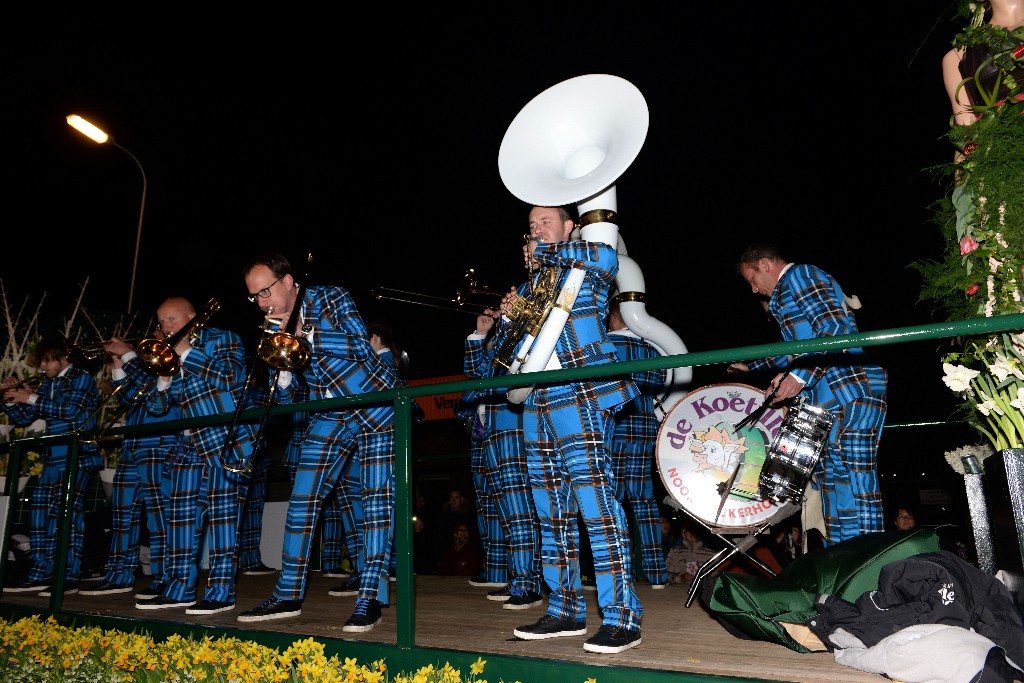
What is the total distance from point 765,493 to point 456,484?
1270cm

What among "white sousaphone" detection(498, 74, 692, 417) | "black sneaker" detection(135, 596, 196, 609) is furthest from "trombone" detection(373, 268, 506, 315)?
"black sneaker" detection(135, 596, 196, 609)

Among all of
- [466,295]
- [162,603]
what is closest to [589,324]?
[466,295]

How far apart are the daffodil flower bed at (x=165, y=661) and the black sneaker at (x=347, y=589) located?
4.78ft

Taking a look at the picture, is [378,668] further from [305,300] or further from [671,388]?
[671,388]

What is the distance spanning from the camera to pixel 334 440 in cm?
426

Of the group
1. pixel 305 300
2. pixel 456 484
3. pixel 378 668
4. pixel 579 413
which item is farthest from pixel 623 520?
pixel 456 484

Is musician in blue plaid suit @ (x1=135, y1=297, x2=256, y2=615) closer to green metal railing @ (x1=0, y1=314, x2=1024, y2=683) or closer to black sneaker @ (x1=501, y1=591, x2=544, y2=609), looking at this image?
green metal railing @ (x1=0, y1=314, x2=1024, y2=683)

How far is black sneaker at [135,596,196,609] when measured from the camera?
481 cm

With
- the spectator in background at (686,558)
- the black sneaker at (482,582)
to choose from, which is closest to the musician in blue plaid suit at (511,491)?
the black sneaker at (482,582)

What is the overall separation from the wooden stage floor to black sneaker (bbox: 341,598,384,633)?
51 mm

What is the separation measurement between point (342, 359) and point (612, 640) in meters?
2.13

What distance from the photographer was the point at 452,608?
14.9 feet

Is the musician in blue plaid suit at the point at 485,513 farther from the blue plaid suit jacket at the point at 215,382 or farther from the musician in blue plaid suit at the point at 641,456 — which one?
the blue plaid suit jacket at the point at 215,382

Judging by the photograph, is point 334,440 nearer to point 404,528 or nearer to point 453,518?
point 404,528
